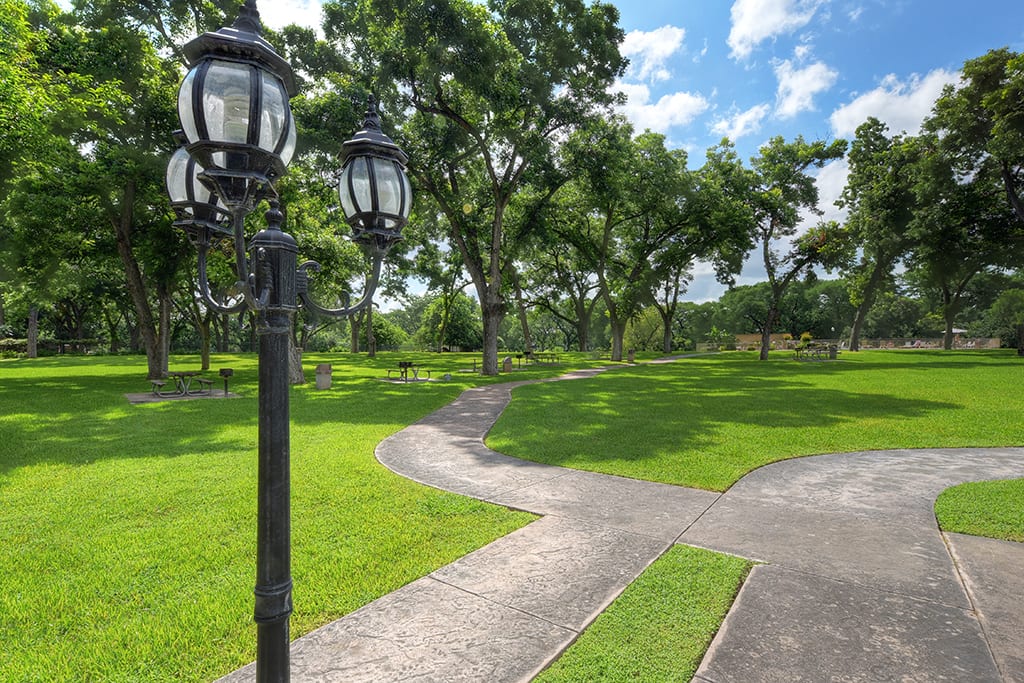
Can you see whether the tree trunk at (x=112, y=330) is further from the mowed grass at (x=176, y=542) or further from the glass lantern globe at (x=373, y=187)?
the glass lantern globe at (x=373, y=187)

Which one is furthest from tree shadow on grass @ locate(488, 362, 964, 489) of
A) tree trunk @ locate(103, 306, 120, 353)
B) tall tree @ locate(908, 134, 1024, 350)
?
tree trunk @ locate(103, 306, 120, 353)

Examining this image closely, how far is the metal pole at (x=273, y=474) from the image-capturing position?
7.02 feet

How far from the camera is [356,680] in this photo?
97.5 inches

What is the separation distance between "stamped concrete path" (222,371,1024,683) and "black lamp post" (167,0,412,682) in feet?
2.79

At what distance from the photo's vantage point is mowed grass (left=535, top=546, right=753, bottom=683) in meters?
2.53

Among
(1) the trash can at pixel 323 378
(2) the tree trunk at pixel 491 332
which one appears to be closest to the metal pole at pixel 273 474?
(1) the trash can at pixel 323 378

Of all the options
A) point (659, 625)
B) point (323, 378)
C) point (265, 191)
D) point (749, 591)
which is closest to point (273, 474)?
point (265, 191)

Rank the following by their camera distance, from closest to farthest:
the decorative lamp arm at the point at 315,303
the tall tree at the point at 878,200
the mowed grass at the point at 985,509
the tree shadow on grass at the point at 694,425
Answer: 1. the decorative lamp arm at the point at 315,303
2. the mowed grass at the point at 985,509
3. the tree shadow on grass at the point at 694,425
4. the tall tree at the point at 878,200

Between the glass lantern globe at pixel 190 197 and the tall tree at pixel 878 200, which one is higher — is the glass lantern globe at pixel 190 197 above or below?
below

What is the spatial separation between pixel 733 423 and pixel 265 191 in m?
9.96

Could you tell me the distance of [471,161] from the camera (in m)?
24.9

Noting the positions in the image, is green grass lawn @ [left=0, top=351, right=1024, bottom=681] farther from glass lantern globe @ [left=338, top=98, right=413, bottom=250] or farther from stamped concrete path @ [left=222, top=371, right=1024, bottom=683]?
glass lantern globe @ [left=338, top=98, right=413, bottom=250]

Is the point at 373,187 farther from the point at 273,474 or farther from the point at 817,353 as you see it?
the point at 817,353

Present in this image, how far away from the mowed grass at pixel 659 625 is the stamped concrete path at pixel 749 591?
9 cm
